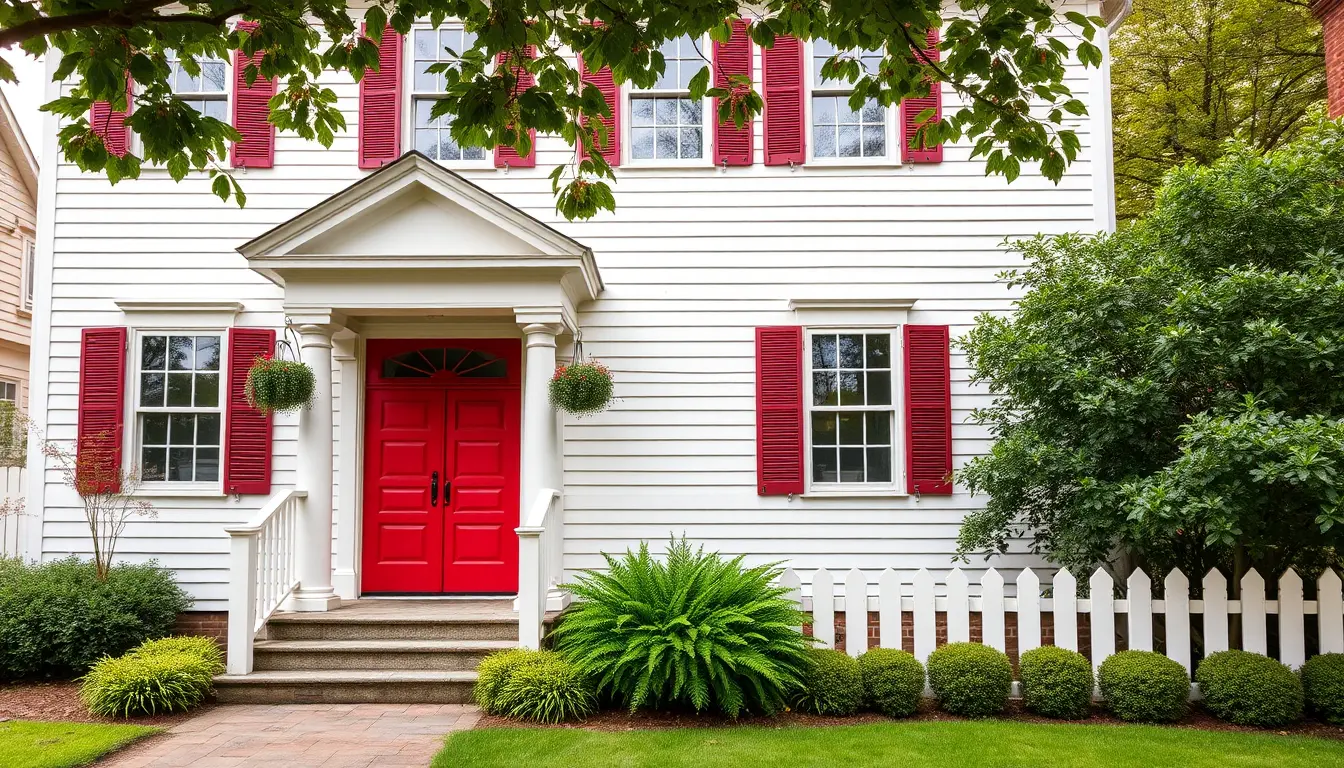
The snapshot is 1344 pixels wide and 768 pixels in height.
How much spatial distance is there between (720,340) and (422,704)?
4.02 m

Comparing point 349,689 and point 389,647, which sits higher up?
point 389,647

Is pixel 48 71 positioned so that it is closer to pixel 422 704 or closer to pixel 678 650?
pixel 422 704

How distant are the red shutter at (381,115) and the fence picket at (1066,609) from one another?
22.6 feet

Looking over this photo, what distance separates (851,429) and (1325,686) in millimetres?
3900

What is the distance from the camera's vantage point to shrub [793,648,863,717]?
5.99 meters

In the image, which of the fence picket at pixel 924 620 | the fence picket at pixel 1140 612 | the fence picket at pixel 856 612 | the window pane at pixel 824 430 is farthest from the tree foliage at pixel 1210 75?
the fence picket at pixel 856 612

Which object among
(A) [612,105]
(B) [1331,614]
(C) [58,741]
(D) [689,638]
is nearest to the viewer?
(C) [58,741]

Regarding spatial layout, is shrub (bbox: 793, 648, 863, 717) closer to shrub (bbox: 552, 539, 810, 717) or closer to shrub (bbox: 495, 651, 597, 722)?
shrub (bbox: 552, 539, 810, 717)

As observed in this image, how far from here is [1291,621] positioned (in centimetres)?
618

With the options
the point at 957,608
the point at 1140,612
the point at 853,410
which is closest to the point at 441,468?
the point at 853,410

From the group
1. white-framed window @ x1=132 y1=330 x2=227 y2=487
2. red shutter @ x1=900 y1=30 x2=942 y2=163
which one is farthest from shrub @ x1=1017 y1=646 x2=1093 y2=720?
white-framed window @ x1=132 y1=330 x2=227 y2=487

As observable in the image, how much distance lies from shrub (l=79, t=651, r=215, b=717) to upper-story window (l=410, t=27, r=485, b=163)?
4945 mm

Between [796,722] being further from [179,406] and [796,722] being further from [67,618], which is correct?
[179,406]

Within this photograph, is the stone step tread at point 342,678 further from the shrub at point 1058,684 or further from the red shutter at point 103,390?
the shrub at point 1058,684
